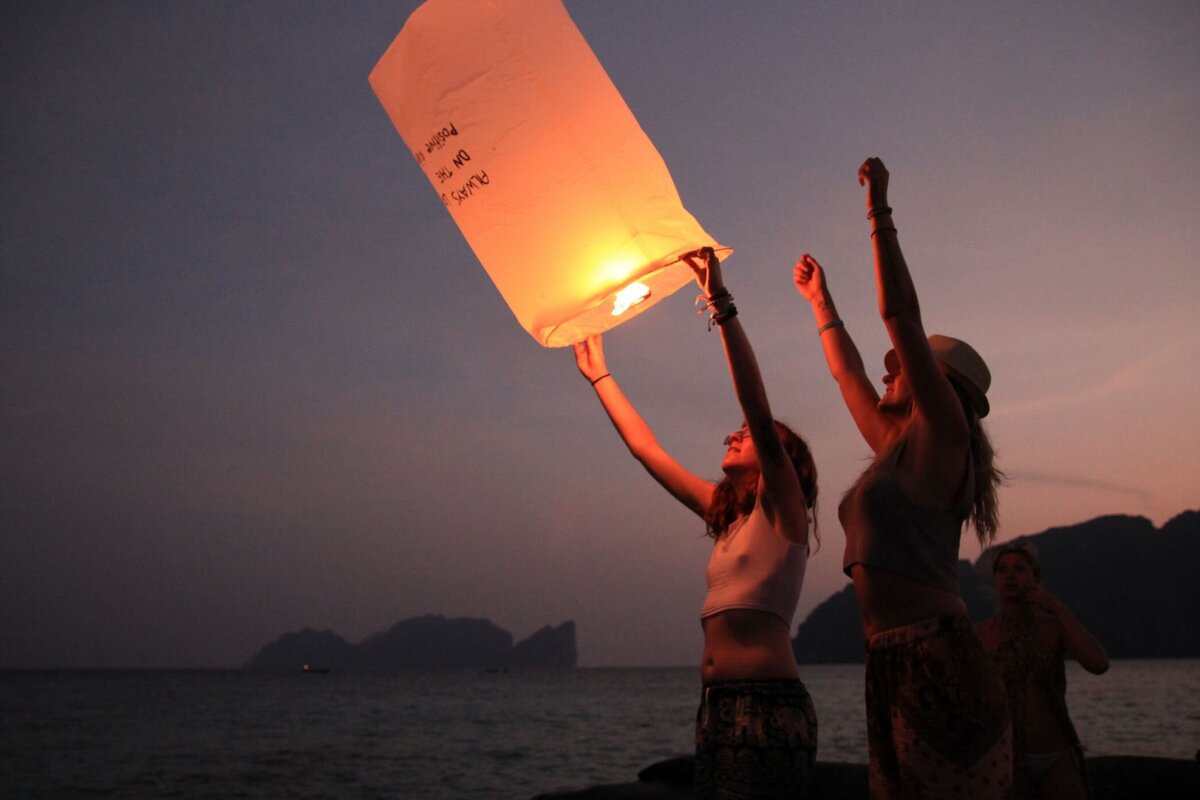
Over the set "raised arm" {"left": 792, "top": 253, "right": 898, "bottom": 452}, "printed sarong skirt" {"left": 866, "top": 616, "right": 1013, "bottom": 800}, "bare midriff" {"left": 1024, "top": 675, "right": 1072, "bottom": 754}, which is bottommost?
"bare midriff" {"left": 1024, "top": 675, "right": 1072, "bottom": 754}

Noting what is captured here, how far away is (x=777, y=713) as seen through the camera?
239 cm

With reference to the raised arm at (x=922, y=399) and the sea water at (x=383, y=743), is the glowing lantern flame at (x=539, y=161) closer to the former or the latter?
the raised arm at (x=922, y=399)

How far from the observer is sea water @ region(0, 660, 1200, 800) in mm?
20406

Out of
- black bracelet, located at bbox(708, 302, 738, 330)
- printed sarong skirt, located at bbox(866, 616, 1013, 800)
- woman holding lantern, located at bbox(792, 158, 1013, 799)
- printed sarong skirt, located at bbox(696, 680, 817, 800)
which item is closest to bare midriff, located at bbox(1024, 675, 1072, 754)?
printed sarong skirt, located at bbox(696, 680, 817, 800)

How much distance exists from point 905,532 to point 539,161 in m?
1.33

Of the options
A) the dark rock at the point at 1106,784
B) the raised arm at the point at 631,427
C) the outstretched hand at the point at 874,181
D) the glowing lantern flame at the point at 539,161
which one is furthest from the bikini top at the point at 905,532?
the dark rock at the point at 1106,784

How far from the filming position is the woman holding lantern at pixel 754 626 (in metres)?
2.35

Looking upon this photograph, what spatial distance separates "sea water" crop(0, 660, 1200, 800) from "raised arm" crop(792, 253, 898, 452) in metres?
17.1

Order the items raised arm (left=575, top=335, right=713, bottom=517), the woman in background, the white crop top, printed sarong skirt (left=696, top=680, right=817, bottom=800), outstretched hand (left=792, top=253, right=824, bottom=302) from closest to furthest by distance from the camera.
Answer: printed sarong skirt (left=696, top=680, right=817, bottom=800), the white crop top, outstretched hand (left=792, top=253, right=824, bottom=302), raised arm (left=575, top=335, right=713, bottom=517), the woman in background

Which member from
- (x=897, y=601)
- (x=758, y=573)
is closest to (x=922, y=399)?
(x=897, y=601)

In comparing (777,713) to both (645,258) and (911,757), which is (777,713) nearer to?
(911,757)

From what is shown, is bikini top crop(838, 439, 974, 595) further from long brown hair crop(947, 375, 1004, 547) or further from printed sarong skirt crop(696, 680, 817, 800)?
printed sarong skirt crop(696, 680, 817, 800)

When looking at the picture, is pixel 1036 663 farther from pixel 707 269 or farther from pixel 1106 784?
pixel 1106 784

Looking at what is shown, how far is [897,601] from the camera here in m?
1.97
